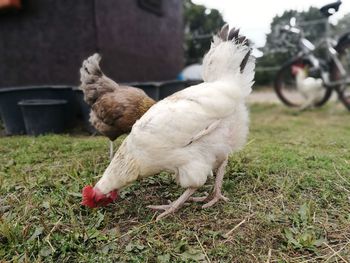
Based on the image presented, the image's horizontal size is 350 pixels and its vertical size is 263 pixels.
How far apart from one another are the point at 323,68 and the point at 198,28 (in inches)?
339

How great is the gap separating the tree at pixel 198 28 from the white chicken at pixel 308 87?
6289mm

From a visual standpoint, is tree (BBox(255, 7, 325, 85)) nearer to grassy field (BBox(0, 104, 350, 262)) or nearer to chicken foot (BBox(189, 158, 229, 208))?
grassy field (BBox(0, 104, 350, 262))

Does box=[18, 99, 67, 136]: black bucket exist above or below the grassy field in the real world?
below

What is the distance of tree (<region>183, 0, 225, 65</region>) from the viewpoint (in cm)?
1430

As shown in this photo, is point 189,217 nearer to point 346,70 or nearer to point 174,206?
point 174,206

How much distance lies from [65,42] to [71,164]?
3.15 metres

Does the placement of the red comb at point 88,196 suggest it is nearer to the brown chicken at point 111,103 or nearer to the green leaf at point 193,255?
the green leaf at point 193,255

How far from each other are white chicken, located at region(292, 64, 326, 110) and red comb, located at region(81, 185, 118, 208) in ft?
22.0

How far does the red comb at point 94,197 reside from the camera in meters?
2.34

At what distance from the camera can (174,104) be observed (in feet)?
7.80

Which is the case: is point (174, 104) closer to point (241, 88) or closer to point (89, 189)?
point (241, 88)

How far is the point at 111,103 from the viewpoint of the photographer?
3783mm

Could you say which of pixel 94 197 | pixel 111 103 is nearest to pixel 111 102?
pixel 111 103

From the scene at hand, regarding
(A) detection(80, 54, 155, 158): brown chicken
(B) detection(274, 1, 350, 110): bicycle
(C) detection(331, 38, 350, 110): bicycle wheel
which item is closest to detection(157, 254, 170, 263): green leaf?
(A) detection(80, 54, 155, 158): brown chicken
